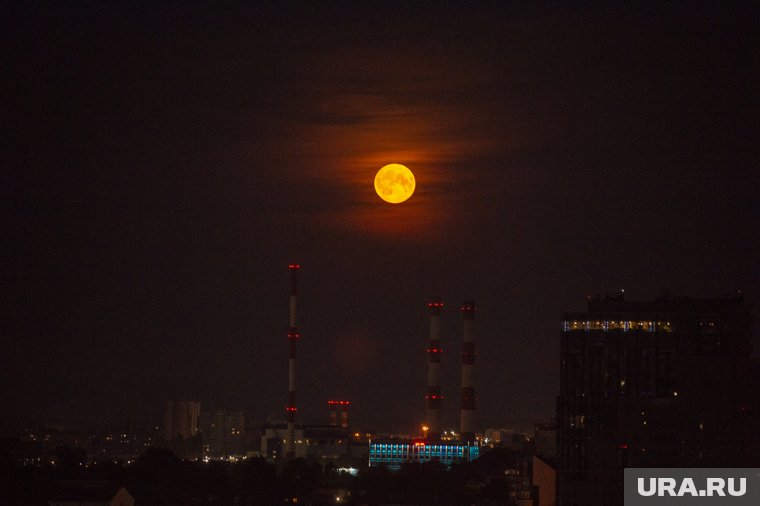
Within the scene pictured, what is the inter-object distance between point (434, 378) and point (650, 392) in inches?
1253

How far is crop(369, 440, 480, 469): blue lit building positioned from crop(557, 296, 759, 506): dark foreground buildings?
94.6 ft

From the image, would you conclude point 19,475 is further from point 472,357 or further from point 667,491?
point 667,491

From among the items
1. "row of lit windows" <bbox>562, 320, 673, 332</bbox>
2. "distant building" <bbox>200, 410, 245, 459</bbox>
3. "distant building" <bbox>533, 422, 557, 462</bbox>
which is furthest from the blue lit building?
"distant building" <bbox>200, 410, 245, 459</bbox>

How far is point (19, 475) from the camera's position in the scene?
65188mm

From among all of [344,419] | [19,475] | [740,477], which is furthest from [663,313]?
[344,419]

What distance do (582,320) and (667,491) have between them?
64.1 metres

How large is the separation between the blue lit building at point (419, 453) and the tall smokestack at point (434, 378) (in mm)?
852

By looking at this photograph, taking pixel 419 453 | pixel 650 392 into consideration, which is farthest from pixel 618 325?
pixel 419 453

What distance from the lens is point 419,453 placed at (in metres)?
109

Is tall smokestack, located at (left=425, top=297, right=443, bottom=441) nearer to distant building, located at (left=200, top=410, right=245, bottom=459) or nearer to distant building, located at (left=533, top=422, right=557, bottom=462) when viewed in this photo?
distant building, located at (left=533, top=422, right=557, bottom=462)

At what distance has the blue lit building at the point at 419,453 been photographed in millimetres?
109000

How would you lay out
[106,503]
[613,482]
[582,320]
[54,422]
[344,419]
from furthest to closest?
1. [54,422]
2. [344,419]
3. [582,320]
4. [613,482]
5. [106,503]

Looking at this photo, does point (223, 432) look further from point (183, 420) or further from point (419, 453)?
point (419, 453)

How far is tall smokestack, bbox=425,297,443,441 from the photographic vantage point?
107 metres
